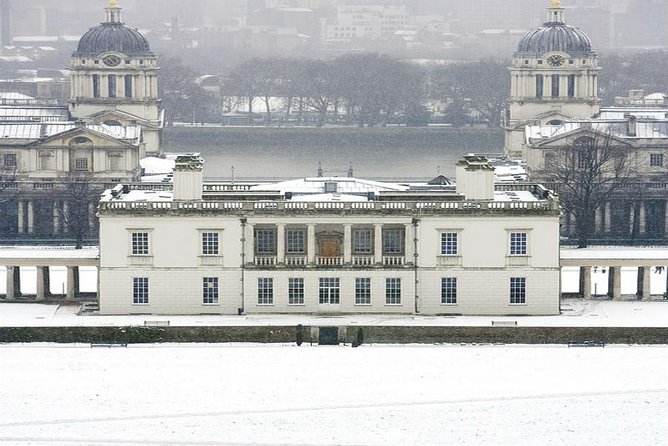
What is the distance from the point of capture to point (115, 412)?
64.1 meters

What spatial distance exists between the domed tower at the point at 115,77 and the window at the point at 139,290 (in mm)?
48641

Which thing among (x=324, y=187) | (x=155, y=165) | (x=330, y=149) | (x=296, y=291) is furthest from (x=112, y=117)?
(x=296, y=291)

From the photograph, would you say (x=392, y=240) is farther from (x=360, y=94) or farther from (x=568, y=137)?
(x=360, y=94)

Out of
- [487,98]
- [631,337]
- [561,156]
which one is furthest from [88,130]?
[487,98]

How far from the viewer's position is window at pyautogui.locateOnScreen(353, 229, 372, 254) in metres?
81.6

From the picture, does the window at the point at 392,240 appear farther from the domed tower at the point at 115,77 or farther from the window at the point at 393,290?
the domed tower at the point at 115,77

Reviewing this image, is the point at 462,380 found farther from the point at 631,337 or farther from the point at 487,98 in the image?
the point at 487,98

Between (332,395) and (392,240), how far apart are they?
15810 mm

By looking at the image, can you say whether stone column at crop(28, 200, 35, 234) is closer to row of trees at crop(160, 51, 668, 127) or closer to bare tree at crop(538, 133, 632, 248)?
bare tree at crop(538, 133, 632, 248)

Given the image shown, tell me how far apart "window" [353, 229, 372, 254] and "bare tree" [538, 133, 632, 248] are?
22.5 meters

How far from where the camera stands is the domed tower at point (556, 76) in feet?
431

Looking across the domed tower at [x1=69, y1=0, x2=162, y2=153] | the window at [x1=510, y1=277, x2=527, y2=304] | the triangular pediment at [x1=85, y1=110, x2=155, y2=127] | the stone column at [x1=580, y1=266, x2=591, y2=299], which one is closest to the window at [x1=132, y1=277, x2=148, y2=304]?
the window at [x1=510, y1=277, x2=527, y2=304]

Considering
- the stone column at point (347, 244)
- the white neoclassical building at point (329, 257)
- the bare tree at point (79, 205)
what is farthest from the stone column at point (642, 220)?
the stone column at point (347, 244)

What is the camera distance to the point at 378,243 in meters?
81.5
